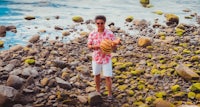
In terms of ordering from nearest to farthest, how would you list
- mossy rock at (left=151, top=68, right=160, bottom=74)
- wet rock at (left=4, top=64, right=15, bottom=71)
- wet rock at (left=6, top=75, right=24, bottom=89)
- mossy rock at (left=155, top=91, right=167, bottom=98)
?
1. mossy rock at (left=155, top=91, right=167, bottom=98)
2. wet rock at (left=6, top=75, right=24, bottom=89)
3. mossy rock at (left=151, top=68, right=160, bottom=74)
4. wet rock at (left=4, top=64, right=15, bottom=71)

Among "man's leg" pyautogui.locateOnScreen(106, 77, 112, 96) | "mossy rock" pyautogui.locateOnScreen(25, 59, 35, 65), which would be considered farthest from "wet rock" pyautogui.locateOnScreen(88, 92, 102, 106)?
"mossy rock" pyautogui.locateOnScreen(25, 59, 35, 65)

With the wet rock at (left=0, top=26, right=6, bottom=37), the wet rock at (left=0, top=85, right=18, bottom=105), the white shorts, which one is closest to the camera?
the wet rock at (left=0, top=85, right=18, bottom=105)

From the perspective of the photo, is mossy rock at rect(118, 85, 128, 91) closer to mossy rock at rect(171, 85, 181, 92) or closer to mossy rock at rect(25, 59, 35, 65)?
mossy rock at rect(171, 85, 181, 92)

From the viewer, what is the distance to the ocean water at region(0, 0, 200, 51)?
1434 cm

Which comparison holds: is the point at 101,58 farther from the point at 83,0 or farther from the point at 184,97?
the point at 83,0

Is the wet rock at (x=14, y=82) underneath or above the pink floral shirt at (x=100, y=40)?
underneath

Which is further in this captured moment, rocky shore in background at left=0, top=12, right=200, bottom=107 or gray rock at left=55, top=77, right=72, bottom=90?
gray rock at left=55, top=77, right=72, bottom=90

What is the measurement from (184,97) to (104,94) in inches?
71.3

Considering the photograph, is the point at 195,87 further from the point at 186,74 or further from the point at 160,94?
the point at 160,94

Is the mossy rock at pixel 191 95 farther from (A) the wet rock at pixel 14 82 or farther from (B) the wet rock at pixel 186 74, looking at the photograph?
(A) the wet rock at pixel 14 82

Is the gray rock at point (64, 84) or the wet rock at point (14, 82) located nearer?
the wet rock at point (14, 82)

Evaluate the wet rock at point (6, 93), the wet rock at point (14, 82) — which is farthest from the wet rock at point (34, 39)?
the wet rock at point (6, 93)

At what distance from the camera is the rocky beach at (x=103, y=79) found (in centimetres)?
685

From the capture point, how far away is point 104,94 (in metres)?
7.28
